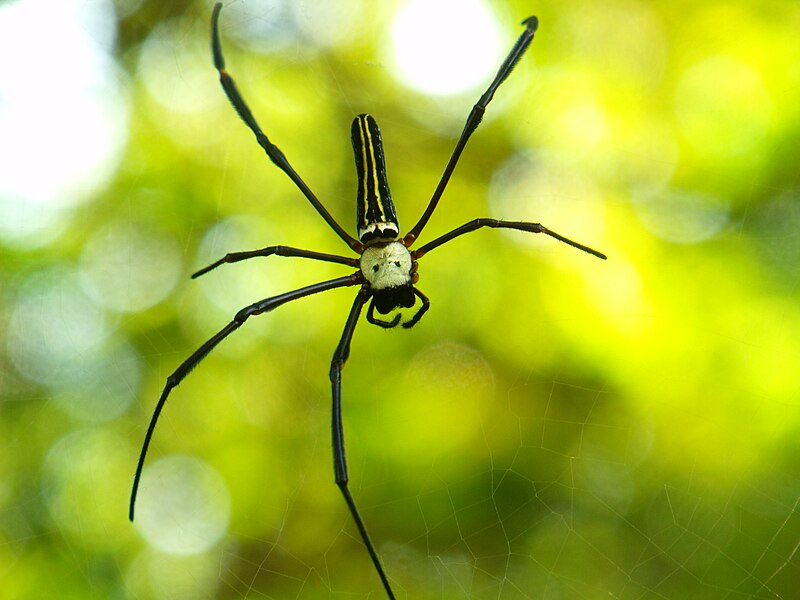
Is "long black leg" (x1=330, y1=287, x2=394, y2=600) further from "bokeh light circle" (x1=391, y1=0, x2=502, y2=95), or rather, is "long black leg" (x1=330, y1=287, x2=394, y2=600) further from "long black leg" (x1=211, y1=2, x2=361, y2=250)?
"bokeh light circle" (x1=391, y1=0, x2=502, y2=95)

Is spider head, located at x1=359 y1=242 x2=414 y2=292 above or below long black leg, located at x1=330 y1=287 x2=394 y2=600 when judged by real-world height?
above

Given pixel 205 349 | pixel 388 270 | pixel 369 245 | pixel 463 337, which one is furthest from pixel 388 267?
pixel 463 337

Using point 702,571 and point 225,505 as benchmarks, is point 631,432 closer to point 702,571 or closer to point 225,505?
point 702,571

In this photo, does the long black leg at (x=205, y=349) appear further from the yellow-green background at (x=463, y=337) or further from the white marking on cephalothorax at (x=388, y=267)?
the yellow-green background at (x=463, y=337)

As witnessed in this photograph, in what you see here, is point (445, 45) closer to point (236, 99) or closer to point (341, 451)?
point (236, 99)

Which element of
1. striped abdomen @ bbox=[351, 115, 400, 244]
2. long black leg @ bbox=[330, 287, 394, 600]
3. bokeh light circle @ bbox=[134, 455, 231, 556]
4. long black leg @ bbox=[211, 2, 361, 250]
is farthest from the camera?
bokeh light circle @ bbox=[134, 455, 231, 556]

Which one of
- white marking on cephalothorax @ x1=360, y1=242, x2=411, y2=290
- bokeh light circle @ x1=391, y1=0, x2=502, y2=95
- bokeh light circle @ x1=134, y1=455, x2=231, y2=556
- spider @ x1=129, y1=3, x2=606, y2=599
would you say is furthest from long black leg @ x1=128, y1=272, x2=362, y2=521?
bokeh light circle @ x1=391, y1=0, x2=502, y2=95

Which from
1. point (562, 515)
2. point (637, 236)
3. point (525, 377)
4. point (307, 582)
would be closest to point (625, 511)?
point (562, 515)
